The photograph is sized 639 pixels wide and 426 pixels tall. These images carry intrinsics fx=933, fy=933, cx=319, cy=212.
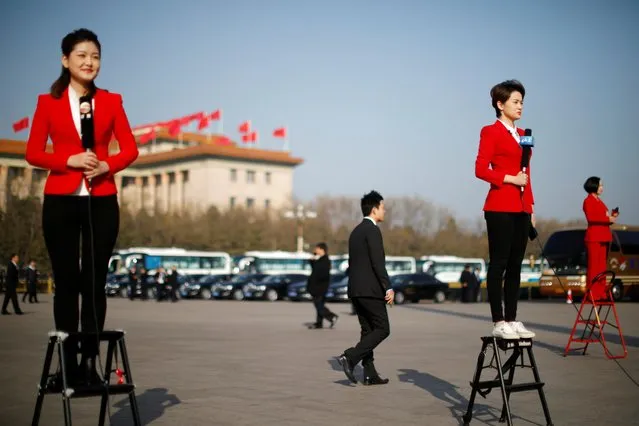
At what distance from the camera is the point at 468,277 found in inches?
1761

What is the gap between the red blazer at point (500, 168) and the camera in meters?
6.88

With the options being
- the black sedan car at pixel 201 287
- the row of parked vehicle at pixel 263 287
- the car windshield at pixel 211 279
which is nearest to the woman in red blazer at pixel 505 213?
the row of parked vehicle at pixel 263 287

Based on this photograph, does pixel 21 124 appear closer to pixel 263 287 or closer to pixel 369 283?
pixel 263 287

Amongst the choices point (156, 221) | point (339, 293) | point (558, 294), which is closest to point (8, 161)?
point (156, 221)

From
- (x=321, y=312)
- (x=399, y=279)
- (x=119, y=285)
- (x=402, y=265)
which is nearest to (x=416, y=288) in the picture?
(x=399, y=279)

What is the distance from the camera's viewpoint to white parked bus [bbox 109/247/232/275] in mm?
61219

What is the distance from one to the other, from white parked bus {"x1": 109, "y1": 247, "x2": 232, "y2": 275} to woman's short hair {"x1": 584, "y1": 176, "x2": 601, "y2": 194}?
47268 millimetres

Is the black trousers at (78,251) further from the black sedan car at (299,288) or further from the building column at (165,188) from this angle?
the building column at (165,188)

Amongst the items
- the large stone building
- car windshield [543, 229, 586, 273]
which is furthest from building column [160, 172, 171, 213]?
car windshield [543, 229, 586, 273]

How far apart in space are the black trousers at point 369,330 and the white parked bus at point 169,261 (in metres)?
48.3

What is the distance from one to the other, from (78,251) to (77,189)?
14.8 inches

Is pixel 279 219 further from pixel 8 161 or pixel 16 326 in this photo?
pixel 16 326

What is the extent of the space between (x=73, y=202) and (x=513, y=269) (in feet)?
10.8

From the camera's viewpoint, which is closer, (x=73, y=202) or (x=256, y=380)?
(x=73, y=202)
